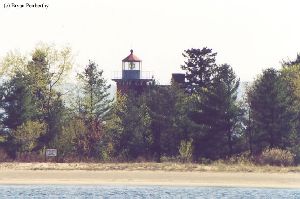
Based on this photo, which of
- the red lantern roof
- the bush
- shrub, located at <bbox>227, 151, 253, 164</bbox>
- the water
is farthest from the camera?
the red lantern roof

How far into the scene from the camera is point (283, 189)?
125 feet

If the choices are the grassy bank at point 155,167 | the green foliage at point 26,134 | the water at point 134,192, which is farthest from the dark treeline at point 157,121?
the water at point 134,192

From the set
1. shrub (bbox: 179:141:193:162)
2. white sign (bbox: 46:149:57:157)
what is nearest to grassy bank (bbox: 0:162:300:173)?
white sign (bbox: 46:149:57:157)

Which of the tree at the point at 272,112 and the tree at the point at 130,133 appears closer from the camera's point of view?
the tree at the point at 272,112

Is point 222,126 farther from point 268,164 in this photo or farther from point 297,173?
point 297,173

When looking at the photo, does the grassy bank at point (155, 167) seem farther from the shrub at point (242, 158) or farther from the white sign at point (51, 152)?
the white sign at point (51, 152)

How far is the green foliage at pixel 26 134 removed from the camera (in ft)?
167

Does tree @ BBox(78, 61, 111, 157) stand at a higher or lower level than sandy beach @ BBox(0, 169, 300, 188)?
higher

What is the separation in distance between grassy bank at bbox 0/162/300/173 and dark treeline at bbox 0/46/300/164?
2983 millimetres

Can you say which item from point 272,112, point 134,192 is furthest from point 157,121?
point 134,192

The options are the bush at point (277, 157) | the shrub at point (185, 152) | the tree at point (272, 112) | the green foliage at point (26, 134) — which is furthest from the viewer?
the green foliage at point (26, 134)

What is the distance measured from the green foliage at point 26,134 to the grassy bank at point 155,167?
165 inches

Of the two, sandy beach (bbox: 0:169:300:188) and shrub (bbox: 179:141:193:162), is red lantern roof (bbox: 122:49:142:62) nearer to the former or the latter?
shrub (bbox: 179:141:193:162)

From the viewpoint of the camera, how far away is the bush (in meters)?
46.8
